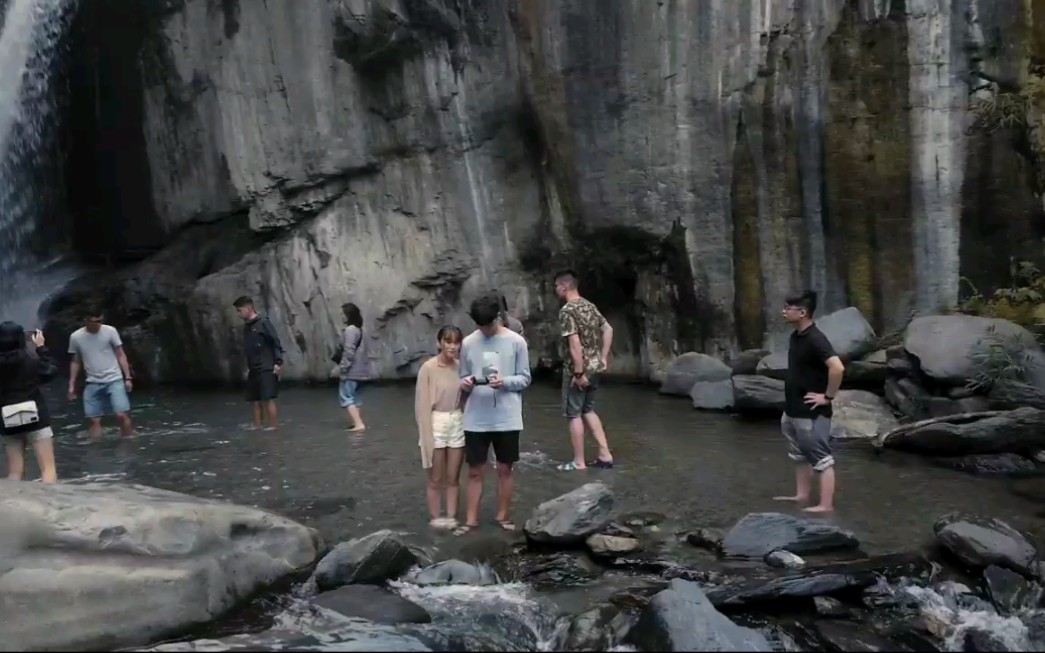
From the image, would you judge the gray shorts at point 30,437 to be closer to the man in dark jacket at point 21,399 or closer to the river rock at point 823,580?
the man in dark jacket at point 21,399

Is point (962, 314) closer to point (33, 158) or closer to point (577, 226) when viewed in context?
point (577, 226)

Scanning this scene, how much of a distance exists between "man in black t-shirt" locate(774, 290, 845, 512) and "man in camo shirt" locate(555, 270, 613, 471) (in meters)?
2.04

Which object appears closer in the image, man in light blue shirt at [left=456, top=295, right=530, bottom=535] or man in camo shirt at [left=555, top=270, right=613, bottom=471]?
man in light blue shirt at [left=456, top=295, right=530, bottom=535]

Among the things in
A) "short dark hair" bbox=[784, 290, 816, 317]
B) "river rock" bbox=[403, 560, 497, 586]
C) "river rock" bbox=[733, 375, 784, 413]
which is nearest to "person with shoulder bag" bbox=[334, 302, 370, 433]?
"river rock" bbox=[733, 375, 784, 413]

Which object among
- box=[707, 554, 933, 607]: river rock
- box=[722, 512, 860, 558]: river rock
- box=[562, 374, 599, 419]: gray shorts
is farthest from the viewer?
box=[562, 374, 599, 419]: gray shorts

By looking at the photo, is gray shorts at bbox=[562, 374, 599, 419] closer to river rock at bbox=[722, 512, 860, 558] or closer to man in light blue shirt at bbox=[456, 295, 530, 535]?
man in light blue shirt at bbox=[456, 295, 530, 535]

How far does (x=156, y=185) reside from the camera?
63.0 feet

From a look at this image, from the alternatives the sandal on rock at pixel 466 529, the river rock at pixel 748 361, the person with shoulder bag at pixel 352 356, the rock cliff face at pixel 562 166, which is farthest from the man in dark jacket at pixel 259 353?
the river rock at pixel 748 361

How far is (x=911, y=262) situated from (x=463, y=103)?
27.0ft

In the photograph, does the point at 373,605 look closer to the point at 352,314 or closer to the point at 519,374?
the point at 519,374

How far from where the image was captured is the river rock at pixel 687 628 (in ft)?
15.6

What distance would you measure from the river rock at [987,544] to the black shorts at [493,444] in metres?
3.07

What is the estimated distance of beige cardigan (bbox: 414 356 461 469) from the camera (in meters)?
6.78

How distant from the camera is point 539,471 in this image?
8.88m
